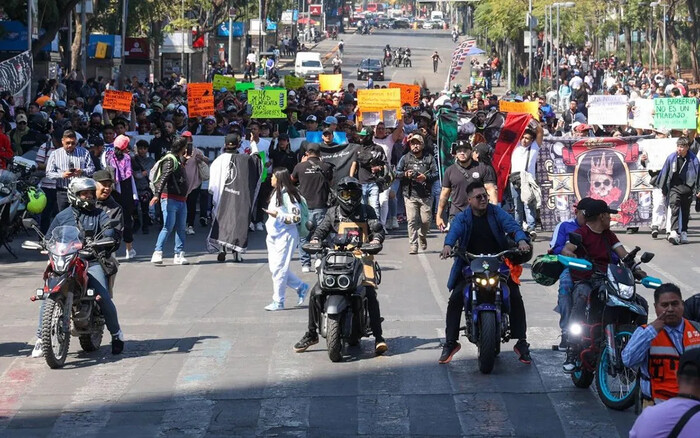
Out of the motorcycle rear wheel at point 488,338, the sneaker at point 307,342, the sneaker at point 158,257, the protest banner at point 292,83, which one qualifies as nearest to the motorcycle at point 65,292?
the sneaker at point 307,342

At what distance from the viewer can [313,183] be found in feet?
58.0

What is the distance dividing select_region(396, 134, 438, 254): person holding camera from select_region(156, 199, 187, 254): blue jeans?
120 inches

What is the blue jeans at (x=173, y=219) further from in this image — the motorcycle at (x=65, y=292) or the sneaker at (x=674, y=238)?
the sneaker at (x=674, y=238)

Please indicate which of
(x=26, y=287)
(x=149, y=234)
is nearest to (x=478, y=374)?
(x=26, y=287)

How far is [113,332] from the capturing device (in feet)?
41.2

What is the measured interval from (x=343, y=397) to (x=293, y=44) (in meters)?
96.8

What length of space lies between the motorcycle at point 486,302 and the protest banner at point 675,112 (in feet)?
43.3

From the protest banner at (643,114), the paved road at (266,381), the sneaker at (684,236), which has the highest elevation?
Result: the protest banner at (643,114)

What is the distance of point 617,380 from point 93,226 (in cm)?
508

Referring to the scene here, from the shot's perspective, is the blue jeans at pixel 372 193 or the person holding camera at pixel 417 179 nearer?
the person holding camera at pixel 417 179

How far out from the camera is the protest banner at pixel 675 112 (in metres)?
23.9

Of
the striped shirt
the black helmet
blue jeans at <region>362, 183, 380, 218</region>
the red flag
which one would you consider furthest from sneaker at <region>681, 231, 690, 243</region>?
the black helmet

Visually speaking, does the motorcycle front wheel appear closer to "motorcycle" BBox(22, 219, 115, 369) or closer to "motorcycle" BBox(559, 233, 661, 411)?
"motorcycle" BBox(559, 233, 661, 411)

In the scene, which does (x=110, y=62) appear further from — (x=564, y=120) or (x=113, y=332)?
(x=113, y=332)
